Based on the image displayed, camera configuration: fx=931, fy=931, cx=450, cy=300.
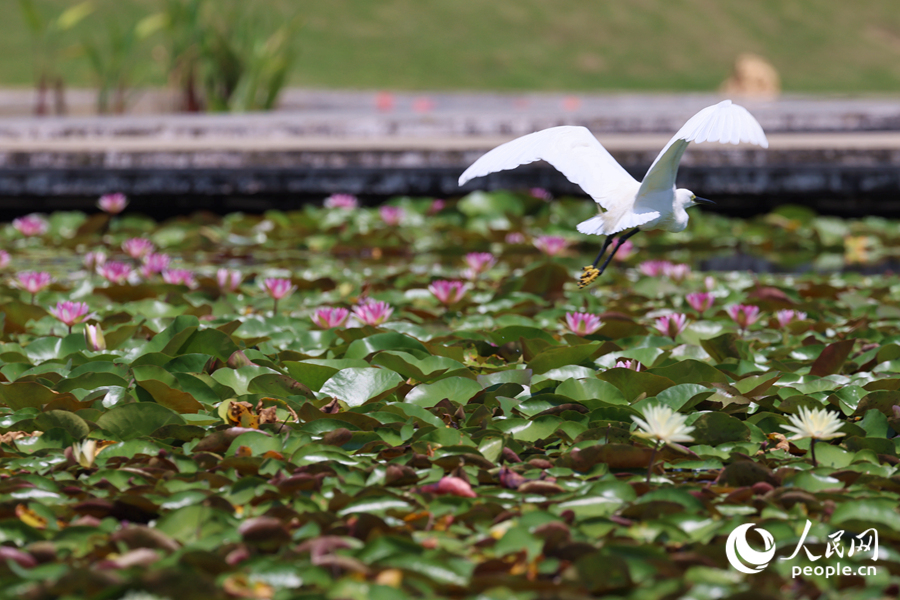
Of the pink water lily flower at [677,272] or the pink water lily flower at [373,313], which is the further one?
the pink water lily flower at [677,272]

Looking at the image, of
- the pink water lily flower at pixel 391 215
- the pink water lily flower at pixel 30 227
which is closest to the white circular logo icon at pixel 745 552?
the pink water lily flower at pixel 391 215

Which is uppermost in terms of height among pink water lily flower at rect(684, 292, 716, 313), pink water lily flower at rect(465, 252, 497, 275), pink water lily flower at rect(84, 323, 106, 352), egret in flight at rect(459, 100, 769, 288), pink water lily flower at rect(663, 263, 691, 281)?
egret in flight at rect(459, 100, 769, 288)

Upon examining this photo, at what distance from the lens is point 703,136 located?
6.34 ft

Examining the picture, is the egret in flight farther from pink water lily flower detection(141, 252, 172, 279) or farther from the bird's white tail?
pink water lily flower detection(141, 252, 172, 279)

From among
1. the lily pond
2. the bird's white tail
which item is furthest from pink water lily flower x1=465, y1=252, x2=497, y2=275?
the bird's white tail

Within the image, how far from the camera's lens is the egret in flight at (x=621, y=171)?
196 cm

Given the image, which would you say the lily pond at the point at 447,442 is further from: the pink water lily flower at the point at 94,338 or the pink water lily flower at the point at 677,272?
the pink water lily flower at the point at 677,272

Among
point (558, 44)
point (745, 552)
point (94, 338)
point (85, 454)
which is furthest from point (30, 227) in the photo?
point (558, 44)

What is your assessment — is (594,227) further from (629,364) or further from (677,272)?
(677,272)

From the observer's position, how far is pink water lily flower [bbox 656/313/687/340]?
8.56 feet

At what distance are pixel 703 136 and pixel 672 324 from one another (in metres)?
0.80

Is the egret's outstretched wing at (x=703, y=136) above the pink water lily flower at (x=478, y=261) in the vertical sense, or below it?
above

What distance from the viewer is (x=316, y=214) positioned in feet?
16.8

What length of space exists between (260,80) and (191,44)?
1.31 metres
